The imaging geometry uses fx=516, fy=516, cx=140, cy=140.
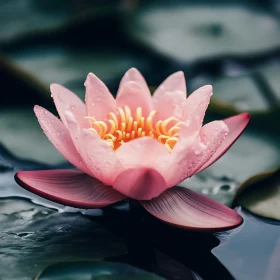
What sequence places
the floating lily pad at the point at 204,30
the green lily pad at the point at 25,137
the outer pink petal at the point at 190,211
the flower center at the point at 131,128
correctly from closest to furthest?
the outer pink petal at the point at 190,211 < the flower center at the point at 131,128 < the green lily pad at the point at 25,137 < the floating lily pad at the point at 204,30

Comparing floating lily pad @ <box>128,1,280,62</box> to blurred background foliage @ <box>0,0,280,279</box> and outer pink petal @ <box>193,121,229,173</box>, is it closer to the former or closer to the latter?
blurred background foliage @ <box>0,0,280,279</box>

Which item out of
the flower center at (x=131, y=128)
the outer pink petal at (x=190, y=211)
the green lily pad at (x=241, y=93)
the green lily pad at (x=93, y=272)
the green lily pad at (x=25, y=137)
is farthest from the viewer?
the green lily pad at (x=241, y=93)

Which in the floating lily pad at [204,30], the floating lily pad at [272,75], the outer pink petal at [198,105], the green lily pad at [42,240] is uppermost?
the floating lily pad at [204,30]

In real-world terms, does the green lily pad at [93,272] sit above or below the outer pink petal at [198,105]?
below

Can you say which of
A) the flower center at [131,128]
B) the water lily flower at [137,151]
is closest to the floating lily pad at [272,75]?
the water lily flower at [137,151]

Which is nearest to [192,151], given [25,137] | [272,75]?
[25,137]

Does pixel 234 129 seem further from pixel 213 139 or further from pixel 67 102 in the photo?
pixel 67 102

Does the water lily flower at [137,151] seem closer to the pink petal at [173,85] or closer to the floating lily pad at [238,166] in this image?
the pink petal at [173,85]
